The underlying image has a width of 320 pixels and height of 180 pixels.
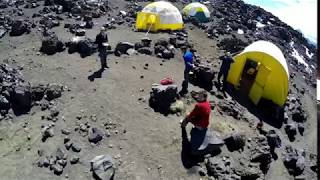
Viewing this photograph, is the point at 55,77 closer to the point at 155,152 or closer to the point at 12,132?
the point at 12,132

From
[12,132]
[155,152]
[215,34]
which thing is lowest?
[215,34]

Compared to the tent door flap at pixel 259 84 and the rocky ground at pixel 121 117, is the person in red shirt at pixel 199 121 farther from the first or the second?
the tent door flap at pixel 259 84

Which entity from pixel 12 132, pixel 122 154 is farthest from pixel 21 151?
pixel 122 154

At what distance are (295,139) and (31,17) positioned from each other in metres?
20.8

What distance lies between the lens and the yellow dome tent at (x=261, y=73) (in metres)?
19.8

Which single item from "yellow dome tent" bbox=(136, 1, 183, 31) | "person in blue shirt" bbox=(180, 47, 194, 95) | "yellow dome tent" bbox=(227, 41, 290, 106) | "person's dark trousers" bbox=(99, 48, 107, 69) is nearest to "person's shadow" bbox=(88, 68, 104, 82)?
"person's dark trousers" bbox=(99, 48, 107, 69)

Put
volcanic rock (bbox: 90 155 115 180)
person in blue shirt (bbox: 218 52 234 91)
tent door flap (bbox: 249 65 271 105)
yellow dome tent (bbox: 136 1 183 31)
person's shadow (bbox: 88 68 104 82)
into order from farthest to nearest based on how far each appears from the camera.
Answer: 1. yellow dome tent (bbox: 136 1 183 31)
2. tent door flap (bbox: 249 65 271 105)
3. person in blue shirt (bbox: 218 52 234 91)
4. person's shadow (bbox: 88 68 104 82)
5. volcanic rock (bbox: 90 155 115 180)

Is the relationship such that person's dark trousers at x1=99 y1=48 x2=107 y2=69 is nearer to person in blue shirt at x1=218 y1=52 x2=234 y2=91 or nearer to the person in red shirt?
person in blue shirt at x1=218 y1=52 x2=234 y2=91

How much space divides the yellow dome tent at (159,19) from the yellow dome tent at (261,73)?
885 centimetres

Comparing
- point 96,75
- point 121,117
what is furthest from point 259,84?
point 121,117

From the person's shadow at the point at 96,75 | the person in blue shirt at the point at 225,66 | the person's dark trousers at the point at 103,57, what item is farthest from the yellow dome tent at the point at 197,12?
the person's shadow at the point at 96,75

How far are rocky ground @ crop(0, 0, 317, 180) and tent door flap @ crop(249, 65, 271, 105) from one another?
1.77 ft

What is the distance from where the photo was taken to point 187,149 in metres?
14.0

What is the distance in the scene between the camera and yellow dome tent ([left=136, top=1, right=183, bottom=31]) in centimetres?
2855
